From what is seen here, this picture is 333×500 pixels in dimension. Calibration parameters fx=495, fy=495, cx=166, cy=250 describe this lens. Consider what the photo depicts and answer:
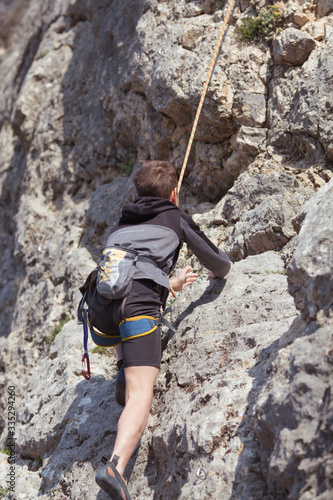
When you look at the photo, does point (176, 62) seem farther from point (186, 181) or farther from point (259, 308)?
point (259, 308)

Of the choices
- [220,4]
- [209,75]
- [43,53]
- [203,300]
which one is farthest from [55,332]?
[43,53]

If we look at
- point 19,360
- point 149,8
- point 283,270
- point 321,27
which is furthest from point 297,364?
point 149,8

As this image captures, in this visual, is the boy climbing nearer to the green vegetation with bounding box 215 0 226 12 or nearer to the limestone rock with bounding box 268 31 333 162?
the limestone rock with bounding box 268 31 333 162

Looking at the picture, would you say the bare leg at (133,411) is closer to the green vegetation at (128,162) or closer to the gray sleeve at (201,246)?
the gray sleeve at (201,246)

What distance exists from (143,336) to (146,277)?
0.45m

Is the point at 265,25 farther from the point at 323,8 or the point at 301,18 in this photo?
the point at 323,8

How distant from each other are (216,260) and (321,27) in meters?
3.50

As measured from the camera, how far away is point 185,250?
628cm

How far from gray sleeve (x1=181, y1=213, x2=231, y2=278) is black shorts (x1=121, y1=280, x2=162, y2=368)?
1.73 ft

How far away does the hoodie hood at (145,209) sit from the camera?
4090mm

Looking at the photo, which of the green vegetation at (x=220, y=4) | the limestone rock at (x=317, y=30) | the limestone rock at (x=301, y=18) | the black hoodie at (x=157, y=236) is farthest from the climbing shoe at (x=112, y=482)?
the green vegetation at (x=220, y=4)

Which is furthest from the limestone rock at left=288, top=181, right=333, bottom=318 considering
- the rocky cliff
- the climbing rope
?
the climbing rope

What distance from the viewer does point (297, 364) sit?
2689 mm

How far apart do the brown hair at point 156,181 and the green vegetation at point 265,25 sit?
3.08 m
